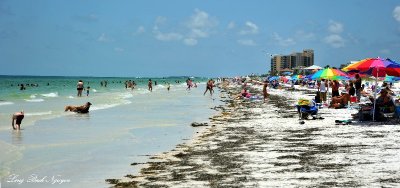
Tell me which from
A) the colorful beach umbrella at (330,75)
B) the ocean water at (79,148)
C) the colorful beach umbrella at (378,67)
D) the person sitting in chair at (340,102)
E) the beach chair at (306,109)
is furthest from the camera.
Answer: the person sitting in chair at (340,102)

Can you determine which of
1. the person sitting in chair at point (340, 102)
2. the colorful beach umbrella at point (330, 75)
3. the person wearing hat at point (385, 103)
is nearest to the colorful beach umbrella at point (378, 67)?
the person wearing hat at point (385, 103)

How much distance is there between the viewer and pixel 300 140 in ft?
38.4

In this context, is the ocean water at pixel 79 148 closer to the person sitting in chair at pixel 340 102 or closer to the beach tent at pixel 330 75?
the beach tent at pixel 330 75

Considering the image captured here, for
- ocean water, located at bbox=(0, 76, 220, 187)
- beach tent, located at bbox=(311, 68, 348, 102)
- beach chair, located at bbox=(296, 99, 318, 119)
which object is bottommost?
ocean water, located at bbox=(0, 76, 220, 187)

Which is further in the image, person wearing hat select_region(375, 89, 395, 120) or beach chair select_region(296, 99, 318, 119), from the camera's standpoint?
beach chair select_region(296, 99, 318, 119)

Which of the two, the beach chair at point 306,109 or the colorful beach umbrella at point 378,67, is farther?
the beach chair at point 306,109

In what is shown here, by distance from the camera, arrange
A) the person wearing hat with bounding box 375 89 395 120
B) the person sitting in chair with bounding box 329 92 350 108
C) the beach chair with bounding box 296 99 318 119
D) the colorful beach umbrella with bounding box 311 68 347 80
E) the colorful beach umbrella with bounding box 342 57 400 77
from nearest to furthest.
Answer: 1. the colorful beach umbrella with bounding box 342 57 400 77
2. the person wearing hat with bounding box 375 89 395 120
3. the beach chair with bounding box 296 99 318 119
4. the colorful beach umbrella with bounding box 311 68 347 80
5. the person sitting in chair with bounding box 329 92 350 108

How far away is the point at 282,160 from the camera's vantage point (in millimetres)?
8922

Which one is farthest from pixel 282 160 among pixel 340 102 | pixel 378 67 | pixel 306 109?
pixel 340 102

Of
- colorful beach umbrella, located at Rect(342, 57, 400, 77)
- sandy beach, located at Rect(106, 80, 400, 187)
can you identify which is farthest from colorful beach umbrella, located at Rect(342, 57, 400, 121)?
sandy beach, located at Rect(106, 80, 400, 187)

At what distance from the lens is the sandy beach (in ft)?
23.8

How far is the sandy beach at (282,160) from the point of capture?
7266 millimetres

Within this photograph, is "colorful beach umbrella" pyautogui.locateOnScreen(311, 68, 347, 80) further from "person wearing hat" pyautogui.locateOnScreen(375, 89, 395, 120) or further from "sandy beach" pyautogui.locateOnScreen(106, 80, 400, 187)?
"sandy beach" pyautogui.locateOnScreen(106, 80, 400, 187)

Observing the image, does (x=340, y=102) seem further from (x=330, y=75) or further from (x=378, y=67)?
(x=378, y=67)
